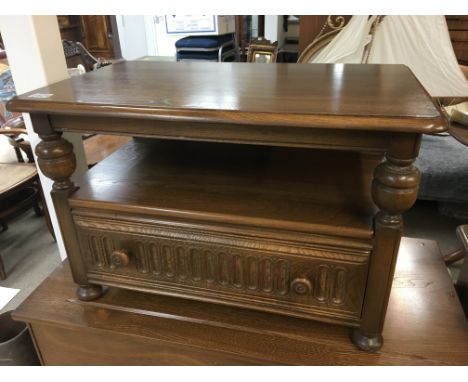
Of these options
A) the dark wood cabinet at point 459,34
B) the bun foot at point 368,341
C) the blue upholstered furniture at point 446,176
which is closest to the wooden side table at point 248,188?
the bun foot at point 368,341

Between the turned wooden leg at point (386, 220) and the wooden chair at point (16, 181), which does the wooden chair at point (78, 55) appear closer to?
the wooden chair at point (16, 181)

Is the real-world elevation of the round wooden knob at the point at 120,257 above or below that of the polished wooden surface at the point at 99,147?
above

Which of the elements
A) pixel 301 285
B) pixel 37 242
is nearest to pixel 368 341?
pixel 301 285

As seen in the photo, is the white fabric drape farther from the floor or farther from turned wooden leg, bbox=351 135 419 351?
turned wooden leg, bbox=351 135 419 351

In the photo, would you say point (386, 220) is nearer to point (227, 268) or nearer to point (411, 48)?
point (227, 268)

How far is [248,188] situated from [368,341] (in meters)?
0.35

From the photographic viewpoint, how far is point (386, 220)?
1.79ft

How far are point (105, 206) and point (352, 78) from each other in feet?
1.72

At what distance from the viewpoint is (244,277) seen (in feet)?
2.18

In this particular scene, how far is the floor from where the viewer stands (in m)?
1.50

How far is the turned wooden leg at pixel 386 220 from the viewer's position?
19.7 inches

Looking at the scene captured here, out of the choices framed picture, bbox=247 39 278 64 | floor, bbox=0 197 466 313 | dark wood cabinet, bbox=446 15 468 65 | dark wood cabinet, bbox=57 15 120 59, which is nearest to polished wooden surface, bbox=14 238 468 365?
floor, bbox=0 197 466 313

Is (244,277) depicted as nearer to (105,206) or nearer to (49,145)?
(105,206)

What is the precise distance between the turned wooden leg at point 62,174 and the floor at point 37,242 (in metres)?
0.83
